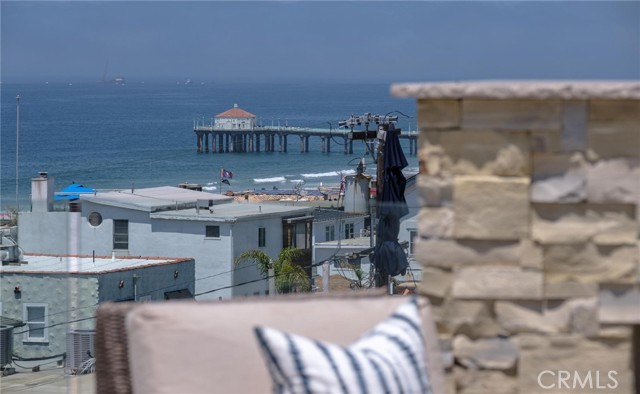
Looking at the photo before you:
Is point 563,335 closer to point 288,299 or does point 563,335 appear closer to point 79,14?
point 288,299

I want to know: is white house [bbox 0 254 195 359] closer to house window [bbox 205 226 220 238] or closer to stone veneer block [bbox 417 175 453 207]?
house window [bbox 205 226 220 238]

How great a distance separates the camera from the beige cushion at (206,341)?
2141 mm

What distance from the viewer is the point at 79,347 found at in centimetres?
381

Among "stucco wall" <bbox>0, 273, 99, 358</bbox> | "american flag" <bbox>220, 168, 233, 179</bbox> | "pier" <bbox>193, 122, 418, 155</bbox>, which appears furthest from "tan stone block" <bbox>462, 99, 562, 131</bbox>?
"pier" <bbox>193, 122, 418, 155</bbox>

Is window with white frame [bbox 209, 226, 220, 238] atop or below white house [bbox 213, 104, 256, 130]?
below

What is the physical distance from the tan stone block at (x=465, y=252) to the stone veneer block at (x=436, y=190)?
0.08 m

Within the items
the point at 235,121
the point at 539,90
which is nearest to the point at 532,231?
the point at 539,90

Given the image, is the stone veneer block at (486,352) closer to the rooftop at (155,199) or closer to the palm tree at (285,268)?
the palm tree at (285,268)

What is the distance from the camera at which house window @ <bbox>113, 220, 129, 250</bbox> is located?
10930 mm

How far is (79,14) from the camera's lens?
16425cm

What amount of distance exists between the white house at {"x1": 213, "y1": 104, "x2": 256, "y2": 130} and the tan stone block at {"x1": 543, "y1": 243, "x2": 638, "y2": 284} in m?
72.5

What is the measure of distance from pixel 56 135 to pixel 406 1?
3577 inches

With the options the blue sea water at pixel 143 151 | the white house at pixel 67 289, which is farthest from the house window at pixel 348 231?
the blue sea water at pixel 143 151

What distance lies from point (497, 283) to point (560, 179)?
0.25 meters
